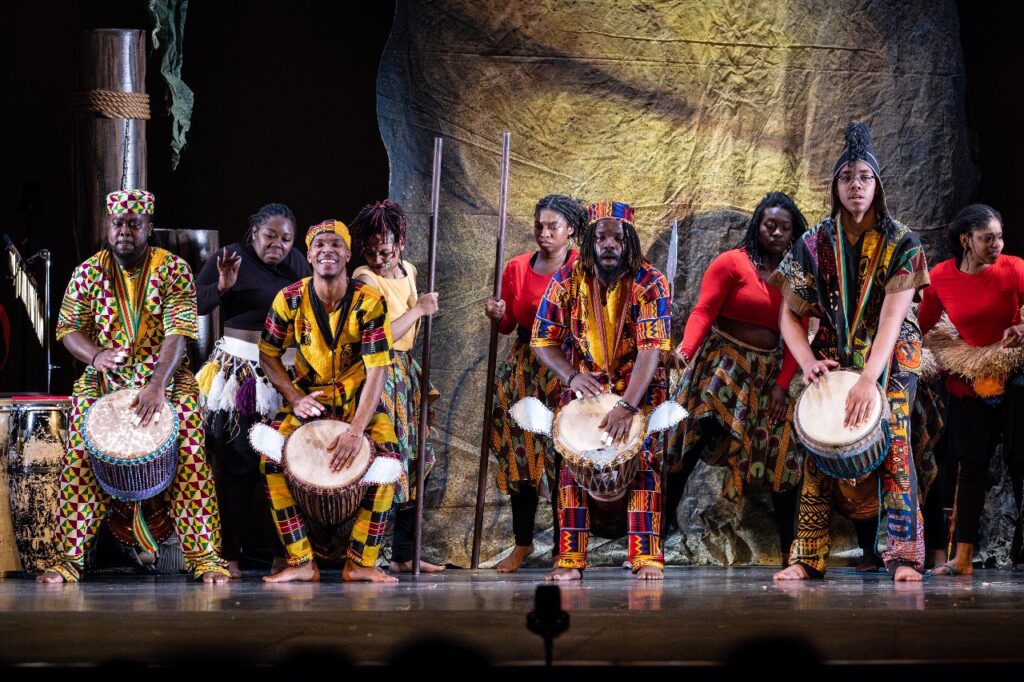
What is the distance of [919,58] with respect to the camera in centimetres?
788

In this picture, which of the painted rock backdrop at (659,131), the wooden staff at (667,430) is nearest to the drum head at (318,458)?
the wooden staff at (667,430)

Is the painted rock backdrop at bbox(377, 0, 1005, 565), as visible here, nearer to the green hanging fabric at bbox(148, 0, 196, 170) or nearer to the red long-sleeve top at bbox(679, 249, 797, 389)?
the red long-sleeve top at bbox(679, 249, 797, 389)

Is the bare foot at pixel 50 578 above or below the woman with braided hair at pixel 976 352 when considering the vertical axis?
below

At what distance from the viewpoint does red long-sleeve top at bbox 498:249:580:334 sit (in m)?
7.11

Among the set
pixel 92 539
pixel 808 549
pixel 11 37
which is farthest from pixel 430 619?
pixel 11 37

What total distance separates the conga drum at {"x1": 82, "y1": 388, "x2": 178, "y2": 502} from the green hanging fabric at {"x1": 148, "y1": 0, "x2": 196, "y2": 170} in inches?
59.3

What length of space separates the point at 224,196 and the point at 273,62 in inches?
29.0

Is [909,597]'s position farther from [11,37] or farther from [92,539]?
[11,37]

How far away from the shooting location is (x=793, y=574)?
20.2 ft

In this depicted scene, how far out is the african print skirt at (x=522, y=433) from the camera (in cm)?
699

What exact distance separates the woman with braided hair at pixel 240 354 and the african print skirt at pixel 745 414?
193 centimetres

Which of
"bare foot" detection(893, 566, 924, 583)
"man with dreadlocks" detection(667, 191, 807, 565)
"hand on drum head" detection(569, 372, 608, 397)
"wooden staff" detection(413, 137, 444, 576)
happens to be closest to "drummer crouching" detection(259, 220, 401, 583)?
"wooden staff" detection(413, 137, 444, 576)

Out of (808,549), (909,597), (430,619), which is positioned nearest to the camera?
(430,619)

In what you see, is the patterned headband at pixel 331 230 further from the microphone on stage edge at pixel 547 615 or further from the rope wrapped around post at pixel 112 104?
the microphone on stage edge at pixel 547 615
